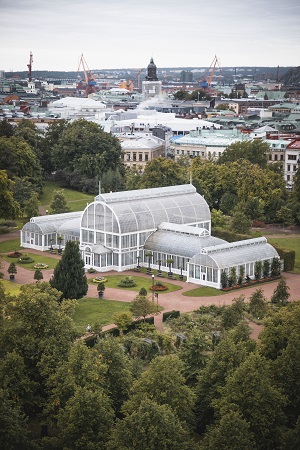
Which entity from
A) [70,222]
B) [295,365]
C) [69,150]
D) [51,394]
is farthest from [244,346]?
[69,150]

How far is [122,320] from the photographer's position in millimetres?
60531

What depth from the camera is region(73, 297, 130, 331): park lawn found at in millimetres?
63688

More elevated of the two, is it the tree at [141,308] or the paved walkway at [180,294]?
the tree at [141,308]

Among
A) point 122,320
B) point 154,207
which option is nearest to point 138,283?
point 154,207

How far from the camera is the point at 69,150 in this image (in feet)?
393

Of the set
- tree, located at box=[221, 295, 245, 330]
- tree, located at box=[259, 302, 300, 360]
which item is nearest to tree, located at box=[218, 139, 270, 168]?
tree, located at box=[221, 295, 245, 330]

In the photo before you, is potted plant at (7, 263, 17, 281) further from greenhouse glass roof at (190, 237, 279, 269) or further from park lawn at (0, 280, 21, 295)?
greenhouse glass roof at (190, 237, 279, 269)

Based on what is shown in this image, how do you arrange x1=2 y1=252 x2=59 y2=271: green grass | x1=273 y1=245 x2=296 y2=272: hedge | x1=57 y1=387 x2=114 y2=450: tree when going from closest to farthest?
x1=57 y1=387 x2=114 y2=450: tree < x1=273 y1=245 x2=296 y2=272: hedge < x1=2 y1=252 x2=59 y2=271: green grass

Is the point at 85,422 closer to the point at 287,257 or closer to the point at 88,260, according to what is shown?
the point at 88,260

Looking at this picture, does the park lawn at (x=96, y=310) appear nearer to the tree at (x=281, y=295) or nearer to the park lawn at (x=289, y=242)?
the tree at (x=281, y=295)

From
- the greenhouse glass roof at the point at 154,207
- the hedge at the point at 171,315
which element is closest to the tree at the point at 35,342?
the hedge at the point at 171,315

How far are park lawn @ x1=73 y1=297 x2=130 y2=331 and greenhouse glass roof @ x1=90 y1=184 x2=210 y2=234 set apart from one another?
11.9 m

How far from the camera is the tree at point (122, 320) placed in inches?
2379

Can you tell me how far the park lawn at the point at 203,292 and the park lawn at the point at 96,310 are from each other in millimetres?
5955
